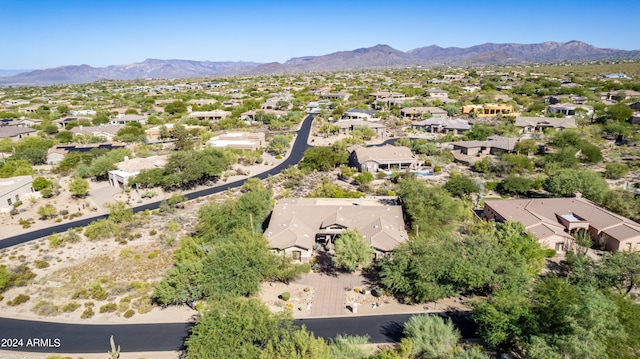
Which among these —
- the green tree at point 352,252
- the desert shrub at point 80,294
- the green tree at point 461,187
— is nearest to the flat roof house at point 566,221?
the green tree at point 461,187

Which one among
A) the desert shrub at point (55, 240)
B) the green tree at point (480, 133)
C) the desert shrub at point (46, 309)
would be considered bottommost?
the desert shrub at point (46, 309)

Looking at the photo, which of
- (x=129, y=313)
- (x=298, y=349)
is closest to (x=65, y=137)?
(x=129, y=313)

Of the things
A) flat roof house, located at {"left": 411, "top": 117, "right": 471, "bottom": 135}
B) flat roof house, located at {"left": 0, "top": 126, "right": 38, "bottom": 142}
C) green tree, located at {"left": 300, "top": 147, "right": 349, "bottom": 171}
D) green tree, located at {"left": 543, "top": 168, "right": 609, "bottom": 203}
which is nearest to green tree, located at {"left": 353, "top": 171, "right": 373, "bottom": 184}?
green tree, located at {"left": 300, "top": 147, "right": 349, "bottom": 171}

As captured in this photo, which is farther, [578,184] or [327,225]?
[578,184]

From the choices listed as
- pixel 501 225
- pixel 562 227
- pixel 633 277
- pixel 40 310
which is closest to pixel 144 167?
pixel 40 310

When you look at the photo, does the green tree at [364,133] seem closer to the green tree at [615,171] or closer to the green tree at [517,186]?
the green tree at [517,186]

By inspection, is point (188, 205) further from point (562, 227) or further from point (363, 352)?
point (562, 227)

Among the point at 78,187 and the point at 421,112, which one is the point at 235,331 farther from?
the point at 421,112
